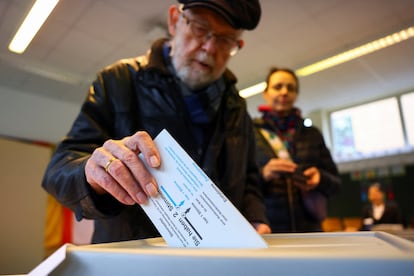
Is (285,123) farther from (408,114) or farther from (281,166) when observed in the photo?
(408,114)

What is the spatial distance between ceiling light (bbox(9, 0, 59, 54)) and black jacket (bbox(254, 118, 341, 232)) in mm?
1984

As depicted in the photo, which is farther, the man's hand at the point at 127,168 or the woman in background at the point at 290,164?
the woman in background at the point at 290,164

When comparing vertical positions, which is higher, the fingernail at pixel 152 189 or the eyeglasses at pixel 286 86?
the eyeglasses at pixel 286 86

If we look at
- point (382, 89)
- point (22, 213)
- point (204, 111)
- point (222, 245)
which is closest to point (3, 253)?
point (22, 213)

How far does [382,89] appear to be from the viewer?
4398 mm

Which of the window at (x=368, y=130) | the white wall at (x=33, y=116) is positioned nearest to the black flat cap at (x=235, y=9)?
the white wall at (x=33, y=116)

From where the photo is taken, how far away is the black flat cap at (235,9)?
0.74m

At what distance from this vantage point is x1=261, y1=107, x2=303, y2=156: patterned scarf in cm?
137

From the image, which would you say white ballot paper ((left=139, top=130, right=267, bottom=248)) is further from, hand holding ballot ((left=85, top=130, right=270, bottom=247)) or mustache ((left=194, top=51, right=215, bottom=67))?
mustache ((left=194, top=51, right=215, bottom=67))

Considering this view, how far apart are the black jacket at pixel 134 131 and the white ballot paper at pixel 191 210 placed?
7.4 inches

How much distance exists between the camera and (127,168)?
429 mm

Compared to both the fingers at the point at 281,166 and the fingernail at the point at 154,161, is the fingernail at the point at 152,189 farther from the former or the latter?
the fingers at the point at 281,166

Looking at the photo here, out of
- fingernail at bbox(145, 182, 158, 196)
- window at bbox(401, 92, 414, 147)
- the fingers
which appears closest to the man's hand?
fingernail at bbox(145, 182, 158, 196)

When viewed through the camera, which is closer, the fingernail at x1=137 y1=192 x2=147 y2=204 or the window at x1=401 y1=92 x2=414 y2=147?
the fingernail at x1=137 y1=192 x2=147 y2=204
